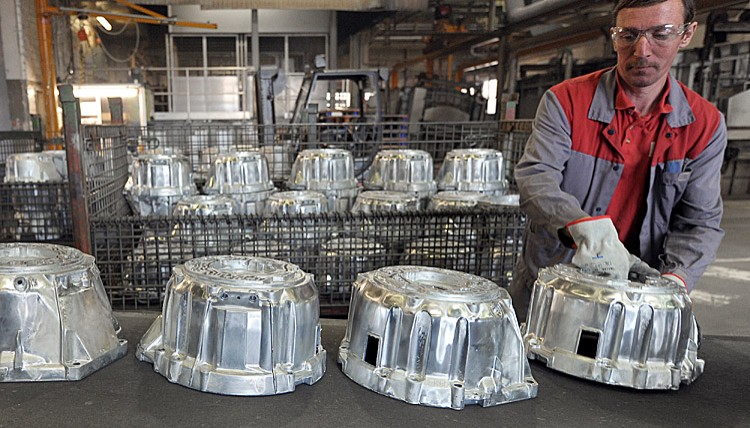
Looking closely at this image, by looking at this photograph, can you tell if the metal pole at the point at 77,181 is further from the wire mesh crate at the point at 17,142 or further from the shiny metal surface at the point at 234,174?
the wire mesh crate at the point at 17,142

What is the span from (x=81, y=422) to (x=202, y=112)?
12.6 metres

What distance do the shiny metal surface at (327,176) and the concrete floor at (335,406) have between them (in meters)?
2.47

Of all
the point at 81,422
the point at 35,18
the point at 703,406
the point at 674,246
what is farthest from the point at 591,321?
the point at 35,18

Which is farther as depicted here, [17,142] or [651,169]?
[17,142]

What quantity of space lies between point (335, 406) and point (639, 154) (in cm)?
121

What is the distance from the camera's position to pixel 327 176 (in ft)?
12.0

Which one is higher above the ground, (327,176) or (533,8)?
(533,8)

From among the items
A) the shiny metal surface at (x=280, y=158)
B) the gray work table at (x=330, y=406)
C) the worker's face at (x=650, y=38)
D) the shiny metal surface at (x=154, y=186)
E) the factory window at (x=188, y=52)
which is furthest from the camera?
the factory window at (x=188, y=52)

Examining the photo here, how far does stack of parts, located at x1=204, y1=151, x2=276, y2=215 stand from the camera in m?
3.52

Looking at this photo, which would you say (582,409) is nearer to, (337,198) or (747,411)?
(747,411)

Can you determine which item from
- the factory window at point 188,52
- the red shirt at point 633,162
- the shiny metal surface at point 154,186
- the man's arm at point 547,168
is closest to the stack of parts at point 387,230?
the man's arm at point 547,168

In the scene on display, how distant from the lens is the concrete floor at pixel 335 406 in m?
0.96

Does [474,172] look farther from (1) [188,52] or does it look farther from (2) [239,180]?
(1) [188,52]

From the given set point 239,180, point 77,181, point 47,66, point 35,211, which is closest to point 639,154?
point 77,181
